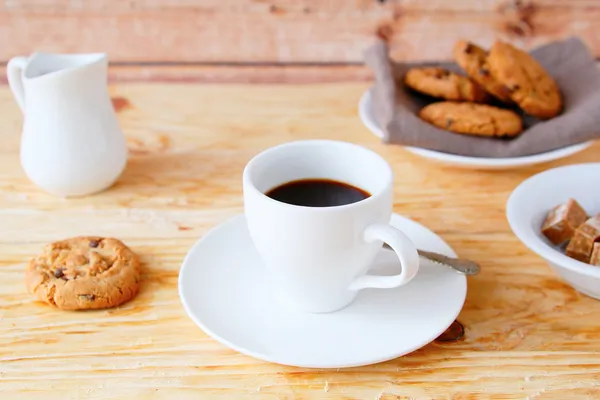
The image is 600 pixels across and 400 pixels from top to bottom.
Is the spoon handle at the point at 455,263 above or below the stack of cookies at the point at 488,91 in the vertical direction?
below

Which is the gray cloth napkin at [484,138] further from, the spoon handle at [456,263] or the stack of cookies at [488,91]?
the spoon handle at [456,263]

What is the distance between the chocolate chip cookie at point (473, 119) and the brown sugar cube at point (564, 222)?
0.27 meters

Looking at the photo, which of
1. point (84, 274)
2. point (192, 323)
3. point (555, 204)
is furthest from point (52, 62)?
point (555, 204)

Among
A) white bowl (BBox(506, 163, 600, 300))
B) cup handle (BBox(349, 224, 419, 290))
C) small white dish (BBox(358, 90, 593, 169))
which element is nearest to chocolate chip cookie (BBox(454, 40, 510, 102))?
small white dish (BBox(358, 90, 593, 169))

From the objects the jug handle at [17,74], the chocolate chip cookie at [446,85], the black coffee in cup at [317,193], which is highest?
the jug handle at [17,74]

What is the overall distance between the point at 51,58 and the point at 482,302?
70 cm

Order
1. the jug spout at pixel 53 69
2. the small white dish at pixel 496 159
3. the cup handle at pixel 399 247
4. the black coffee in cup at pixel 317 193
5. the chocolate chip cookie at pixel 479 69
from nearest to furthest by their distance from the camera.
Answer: the cup handle at pixel 399 247 < the black coffee in cup at pixel 317 193 < the jug spout at pixel 53 69 < the small white dish at pixel 496 159 < the chocolate chip cookie at pixel 479 69

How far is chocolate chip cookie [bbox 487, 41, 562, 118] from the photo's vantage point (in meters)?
1.14

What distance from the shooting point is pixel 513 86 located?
114 cm

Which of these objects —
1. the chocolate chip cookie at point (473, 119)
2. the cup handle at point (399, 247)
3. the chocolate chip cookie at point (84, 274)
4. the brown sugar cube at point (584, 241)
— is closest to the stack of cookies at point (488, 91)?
the chocolate chip cookie at point (473, 119)

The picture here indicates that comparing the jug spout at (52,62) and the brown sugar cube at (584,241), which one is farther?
the jug spout at (52,62)

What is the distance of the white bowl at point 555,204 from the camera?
742 mm

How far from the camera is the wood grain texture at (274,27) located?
1.82 meters

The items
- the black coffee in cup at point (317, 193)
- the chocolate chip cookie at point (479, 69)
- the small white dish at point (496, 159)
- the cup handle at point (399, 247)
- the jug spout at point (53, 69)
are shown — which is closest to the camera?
the cup handle at point (399, 247)
